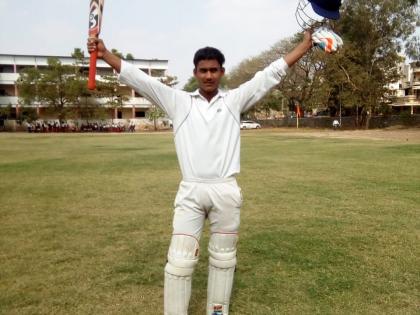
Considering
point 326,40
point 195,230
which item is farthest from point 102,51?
point 326,40

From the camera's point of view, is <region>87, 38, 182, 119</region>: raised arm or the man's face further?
the man's face

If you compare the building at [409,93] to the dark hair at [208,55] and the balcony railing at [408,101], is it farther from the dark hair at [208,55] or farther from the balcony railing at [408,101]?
the dark hair at [208,55]

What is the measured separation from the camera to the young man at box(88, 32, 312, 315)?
3417mm

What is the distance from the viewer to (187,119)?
351 cm

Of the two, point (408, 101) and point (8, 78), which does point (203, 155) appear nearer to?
point (8, 78)

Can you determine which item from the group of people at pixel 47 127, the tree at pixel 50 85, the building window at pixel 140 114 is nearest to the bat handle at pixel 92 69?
the tree at pixel 50 85

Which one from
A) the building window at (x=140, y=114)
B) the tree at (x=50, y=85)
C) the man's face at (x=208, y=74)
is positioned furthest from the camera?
the building window at (x=140, y=114)

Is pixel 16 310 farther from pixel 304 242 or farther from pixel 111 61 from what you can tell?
pixel 304 242

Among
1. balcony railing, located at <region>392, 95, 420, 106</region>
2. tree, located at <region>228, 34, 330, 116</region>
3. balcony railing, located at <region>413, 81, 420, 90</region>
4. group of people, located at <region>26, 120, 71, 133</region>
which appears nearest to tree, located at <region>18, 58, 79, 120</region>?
group of people, located at <region>26, 120, 71, 133</region>

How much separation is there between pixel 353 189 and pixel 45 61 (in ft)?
222

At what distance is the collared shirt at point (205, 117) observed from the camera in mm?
3422

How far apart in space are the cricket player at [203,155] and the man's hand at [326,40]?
8.6 inches

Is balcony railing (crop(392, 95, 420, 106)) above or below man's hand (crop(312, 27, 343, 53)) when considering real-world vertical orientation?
above

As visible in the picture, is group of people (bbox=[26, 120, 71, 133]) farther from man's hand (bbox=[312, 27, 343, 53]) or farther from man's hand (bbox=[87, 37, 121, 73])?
man's hand (bbox=[312, 27, 343, 53])
